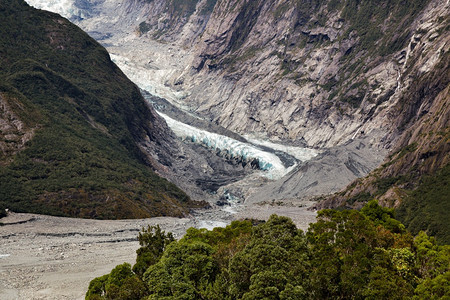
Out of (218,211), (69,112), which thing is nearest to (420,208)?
(218,211)

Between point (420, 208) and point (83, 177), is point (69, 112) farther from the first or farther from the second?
point (420, 208)

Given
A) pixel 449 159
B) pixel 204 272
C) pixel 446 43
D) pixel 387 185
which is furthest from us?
pixel 446 43

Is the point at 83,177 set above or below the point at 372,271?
above

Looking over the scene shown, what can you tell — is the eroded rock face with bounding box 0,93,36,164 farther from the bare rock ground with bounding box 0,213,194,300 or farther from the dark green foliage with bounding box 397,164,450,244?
the dark green foliage with bounding box 397,164,450,244

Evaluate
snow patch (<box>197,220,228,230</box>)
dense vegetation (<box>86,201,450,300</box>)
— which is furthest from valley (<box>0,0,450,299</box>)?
dense vegetation (<box>86,201,450,300</box>)

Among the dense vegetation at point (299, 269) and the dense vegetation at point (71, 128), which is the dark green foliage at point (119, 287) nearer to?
the dense vegetation at point (299, 269)

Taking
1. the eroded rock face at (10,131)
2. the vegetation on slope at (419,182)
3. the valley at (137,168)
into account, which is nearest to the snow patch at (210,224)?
the valley at (137,168)
